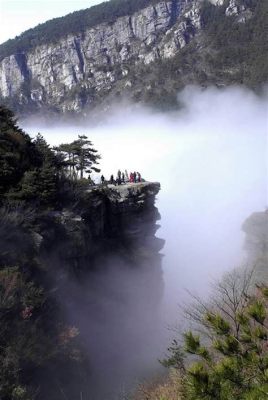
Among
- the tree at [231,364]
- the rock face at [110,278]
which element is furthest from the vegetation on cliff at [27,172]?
the tree at [231,364]

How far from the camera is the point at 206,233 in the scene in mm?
123875

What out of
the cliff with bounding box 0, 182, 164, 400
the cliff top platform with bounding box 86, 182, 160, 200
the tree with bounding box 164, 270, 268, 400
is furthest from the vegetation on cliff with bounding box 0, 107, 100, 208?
the tree with bounding box 164, 270, 268, 400

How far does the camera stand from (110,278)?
40.8m

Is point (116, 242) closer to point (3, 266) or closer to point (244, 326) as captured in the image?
point (3, 266)

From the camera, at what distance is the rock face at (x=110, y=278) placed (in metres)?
31.4

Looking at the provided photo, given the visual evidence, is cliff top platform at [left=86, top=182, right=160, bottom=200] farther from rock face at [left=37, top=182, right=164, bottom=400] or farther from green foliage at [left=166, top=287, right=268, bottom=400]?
green foliage at [left=166, top=287, right=268, bottom=400]

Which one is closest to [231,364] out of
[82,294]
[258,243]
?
[82,294]

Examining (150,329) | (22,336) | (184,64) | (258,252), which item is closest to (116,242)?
(150,329)

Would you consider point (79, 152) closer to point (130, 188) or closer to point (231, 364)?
point (130, 188)

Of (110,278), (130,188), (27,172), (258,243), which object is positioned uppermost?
(27,172)

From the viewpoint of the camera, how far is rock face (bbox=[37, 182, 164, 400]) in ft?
103

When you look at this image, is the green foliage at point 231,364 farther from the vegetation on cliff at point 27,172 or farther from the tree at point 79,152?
the tree at point 79,152

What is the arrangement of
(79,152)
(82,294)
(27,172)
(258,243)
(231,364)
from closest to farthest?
(231,364) < (27,172) < (82,294) < (79,152) < (258,243)

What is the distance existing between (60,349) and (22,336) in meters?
3.66
